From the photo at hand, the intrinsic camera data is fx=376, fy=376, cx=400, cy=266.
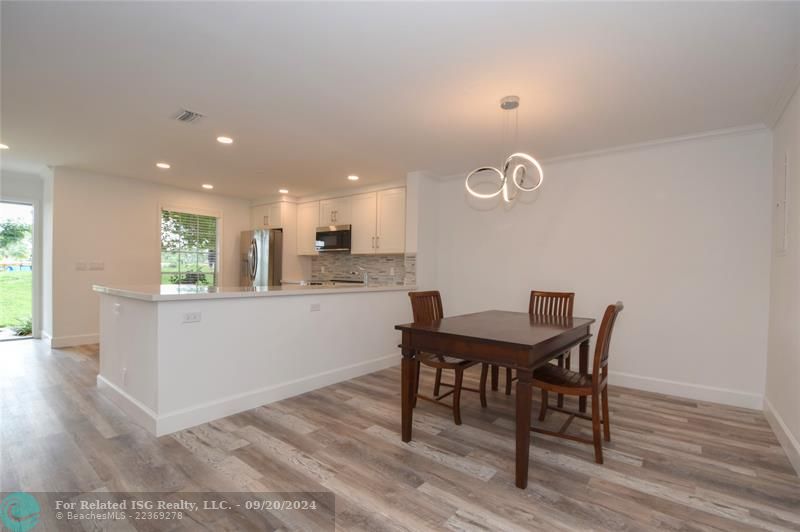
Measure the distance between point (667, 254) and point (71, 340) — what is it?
7.12 metres

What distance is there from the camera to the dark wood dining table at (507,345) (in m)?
2.02

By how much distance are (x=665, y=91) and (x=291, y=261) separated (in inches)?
214

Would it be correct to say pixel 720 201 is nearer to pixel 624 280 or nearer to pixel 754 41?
→ pixel 624 280

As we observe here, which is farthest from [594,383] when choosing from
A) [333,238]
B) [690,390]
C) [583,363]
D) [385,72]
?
[333,238]

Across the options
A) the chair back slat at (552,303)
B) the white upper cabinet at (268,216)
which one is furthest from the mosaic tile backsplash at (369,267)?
the chair back slat at (552,303)

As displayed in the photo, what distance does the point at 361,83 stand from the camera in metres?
2.46

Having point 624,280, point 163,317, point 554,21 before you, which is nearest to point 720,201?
point 624,280

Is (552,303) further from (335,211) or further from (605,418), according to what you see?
(335,211)

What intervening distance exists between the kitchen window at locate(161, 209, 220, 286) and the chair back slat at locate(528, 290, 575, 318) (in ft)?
17.1

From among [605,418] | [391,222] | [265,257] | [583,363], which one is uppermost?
[391,222]

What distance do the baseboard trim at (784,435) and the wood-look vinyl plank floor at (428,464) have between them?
6 cm

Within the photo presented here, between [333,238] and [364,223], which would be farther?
[333,238]

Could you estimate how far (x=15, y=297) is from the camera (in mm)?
5414

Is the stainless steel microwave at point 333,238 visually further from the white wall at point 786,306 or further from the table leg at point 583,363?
the white wall at point 786,306
